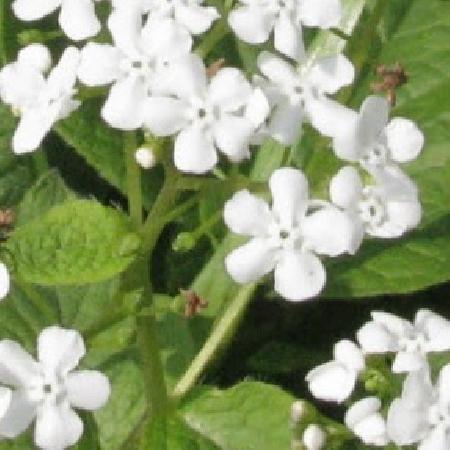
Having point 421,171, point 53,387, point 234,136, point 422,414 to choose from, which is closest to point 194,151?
point 234,136

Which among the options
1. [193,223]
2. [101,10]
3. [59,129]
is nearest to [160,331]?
[193,223]

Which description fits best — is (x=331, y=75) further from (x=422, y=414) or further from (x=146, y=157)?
(x=422, y=414)

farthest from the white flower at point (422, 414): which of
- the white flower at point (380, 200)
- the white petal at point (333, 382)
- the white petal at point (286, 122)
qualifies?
the white petal at point (286, 122)

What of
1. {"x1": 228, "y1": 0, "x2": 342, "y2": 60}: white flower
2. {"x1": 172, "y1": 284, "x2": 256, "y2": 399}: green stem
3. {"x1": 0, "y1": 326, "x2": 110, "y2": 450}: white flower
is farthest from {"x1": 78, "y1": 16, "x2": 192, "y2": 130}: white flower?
{"x1": 172, "y1": 284, "x2": 256, "y2": 399}: green stem

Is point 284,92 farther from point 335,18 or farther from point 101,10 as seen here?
point 101,10

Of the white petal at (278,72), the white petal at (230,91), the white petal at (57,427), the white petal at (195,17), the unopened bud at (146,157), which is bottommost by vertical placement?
the white petal at (57,427)

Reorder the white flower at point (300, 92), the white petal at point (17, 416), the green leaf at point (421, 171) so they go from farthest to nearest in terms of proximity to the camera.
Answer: the green leaf at point (421, 171) → the white flower at point (300, 92) → the white petal at point (17, 416)

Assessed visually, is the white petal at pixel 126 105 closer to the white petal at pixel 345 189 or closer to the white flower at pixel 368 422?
the white petal at pixel 345 189
